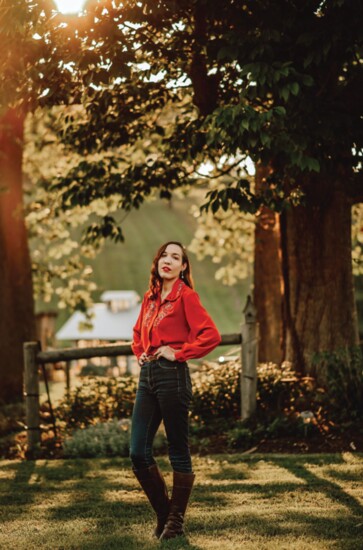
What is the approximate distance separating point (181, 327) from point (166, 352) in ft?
0.75

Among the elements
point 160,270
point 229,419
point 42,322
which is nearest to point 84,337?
point 42,322

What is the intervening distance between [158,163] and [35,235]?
7734 mm

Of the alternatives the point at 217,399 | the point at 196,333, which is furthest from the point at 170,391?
the point at 217,399

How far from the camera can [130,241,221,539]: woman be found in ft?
16.2

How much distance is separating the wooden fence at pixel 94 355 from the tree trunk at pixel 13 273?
13.6 feet

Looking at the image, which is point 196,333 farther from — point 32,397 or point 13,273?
point 13,273

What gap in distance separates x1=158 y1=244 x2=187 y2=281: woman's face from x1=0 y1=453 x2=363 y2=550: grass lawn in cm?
173

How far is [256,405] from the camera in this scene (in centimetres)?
986

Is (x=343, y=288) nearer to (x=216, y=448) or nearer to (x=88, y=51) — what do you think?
(x=216, y=448)

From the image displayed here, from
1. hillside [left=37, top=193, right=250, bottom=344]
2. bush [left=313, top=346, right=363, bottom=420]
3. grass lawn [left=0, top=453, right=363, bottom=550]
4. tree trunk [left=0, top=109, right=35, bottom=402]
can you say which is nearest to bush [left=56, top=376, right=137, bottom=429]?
grass lawn [left=0, top=453, right=363, bottom=550]

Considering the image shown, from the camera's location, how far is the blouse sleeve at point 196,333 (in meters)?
4.90

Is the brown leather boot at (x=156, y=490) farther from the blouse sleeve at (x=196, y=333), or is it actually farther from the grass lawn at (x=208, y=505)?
the blouse sleeve at (x=196, y=333)

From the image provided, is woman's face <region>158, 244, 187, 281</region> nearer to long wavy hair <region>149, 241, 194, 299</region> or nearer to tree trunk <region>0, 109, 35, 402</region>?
long wavy hair <region>149, 241, 194, 299</region>

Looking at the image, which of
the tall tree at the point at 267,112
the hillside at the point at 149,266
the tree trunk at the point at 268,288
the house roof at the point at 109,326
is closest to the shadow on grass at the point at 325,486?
the tall tree at the point at 267,112
